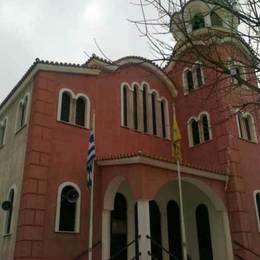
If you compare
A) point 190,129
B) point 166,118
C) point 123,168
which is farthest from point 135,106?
point 123,168

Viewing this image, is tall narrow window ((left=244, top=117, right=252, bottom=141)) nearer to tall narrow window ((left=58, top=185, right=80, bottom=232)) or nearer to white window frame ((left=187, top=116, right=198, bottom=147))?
white window frame ((left=187, top=116, right=198, bottom=147))

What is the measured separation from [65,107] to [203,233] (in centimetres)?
709

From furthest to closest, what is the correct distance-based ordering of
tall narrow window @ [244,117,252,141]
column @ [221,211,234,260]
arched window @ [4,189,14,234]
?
tall narrow window @ [244,117,252,141] < column @ [221,211,234,260] < arched window @ [4,189,14,234]

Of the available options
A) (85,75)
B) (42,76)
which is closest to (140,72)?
(85,75)

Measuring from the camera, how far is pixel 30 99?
1235cm

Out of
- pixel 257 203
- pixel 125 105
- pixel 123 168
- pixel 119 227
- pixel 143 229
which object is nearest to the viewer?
pixel 143 229

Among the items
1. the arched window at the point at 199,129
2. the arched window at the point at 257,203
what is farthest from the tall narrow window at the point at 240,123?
the arched window at the point at 257,203

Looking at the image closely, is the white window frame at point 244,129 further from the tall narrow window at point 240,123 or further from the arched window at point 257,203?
the arched window at point 257,203

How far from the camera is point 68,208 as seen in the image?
36.4 ft

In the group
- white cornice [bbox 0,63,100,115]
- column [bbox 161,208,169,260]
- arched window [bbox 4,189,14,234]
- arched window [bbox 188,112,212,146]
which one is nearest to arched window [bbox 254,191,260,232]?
arched window [bbox 188,112,212,146]

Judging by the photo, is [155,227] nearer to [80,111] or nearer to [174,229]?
[174,229]

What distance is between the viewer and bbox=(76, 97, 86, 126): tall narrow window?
1273cm

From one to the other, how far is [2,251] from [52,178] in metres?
2.74

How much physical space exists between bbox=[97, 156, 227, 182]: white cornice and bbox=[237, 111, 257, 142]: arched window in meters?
3.02
